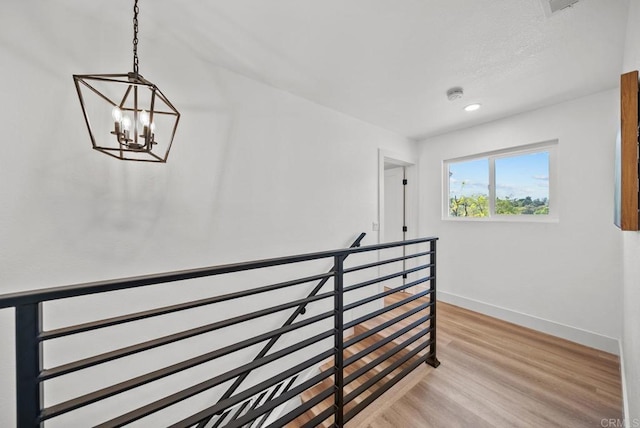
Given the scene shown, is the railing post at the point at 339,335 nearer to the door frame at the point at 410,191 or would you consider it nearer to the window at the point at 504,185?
the door frame at the point at 410,191

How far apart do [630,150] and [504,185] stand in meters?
2.17

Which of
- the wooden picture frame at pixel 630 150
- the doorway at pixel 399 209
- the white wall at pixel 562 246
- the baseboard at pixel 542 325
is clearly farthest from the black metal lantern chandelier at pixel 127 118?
the baseboard at pixel 542 325

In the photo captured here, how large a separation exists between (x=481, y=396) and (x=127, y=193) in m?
2.71

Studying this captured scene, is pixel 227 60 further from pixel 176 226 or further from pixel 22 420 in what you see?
pixel 22 420

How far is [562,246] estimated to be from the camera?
97.5 inches

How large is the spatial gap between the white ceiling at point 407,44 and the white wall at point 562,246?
1.10ft

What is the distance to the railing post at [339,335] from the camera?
1.35 m

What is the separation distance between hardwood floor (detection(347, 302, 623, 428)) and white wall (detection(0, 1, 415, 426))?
1.42 meters

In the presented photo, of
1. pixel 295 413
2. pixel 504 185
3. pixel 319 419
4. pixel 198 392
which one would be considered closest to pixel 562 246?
pixel 504 185

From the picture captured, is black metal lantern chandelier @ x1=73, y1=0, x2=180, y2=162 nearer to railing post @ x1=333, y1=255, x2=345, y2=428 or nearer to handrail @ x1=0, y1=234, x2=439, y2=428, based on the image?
handrail @ x1=0, y1=234, x2=439, y2=428

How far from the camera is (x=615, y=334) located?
220 centimetres

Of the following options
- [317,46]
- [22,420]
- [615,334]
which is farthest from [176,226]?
[615,334]

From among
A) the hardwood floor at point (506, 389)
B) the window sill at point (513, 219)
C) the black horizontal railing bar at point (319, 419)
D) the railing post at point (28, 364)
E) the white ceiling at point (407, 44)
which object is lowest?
the hardwood floor at point (506, 389)

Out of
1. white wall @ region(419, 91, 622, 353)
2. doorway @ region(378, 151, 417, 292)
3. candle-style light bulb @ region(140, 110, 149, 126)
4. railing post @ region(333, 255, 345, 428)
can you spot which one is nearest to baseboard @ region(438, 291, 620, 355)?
white wall @ region(419, 91, 622, 353)
